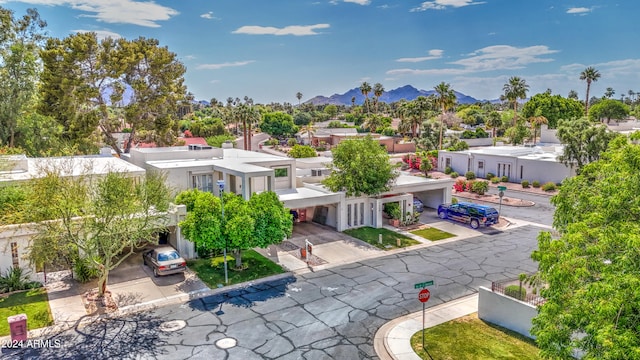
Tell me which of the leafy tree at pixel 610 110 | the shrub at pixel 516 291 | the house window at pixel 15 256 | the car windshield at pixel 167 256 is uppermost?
the leafy tree at pixel 610 110

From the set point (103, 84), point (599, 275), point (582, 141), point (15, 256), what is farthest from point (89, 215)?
point (582, 141)

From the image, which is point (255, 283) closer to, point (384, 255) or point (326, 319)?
point (326, 319)

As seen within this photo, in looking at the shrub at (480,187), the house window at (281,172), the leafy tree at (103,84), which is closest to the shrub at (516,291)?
the house window at (281,172)

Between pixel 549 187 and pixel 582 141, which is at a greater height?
pixel 582 141

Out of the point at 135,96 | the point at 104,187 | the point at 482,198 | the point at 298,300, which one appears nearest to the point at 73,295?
the point at 104,187

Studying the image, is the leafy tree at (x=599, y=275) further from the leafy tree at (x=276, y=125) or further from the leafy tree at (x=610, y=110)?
the leafy tree at (x=610, y=110)

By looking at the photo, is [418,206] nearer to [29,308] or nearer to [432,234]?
[432,234]
